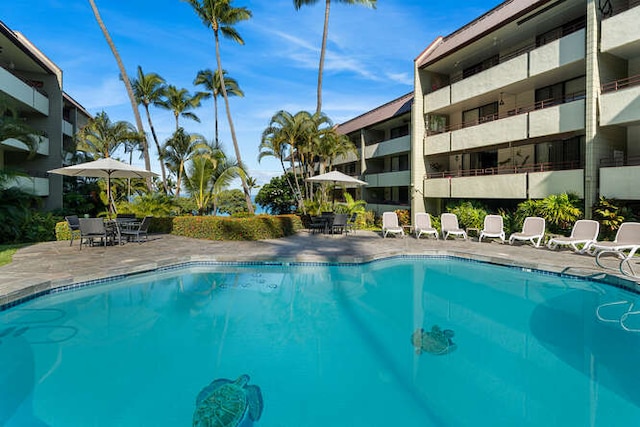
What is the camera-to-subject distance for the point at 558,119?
13.8 meters

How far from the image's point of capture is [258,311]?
7.07m

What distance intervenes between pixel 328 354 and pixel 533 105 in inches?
655

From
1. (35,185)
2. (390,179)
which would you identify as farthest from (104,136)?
(390,179)

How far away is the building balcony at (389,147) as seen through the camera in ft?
76.1

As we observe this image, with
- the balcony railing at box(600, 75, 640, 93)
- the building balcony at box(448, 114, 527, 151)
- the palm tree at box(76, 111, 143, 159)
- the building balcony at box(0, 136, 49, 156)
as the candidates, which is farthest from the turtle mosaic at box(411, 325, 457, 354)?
the palm tree at box(76, 111, 143, 159)

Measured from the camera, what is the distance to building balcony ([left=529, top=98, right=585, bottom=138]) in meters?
13.1

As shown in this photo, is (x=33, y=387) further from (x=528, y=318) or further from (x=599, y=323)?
(x=599, y=323)

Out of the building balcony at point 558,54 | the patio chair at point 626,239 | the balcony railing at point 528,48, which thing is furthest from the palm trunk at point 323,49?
the patio chair at point 626,239

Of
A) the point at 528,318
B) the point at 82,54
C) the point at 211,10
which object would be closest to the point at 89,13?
the point at 82,54

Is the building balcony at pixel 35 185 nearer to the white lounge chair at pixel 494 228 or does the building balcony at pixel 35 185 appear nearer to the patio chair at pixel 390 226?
the patio chair at pixel 390 226

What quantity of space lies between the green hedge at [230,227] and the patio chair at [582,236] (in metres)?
10.9

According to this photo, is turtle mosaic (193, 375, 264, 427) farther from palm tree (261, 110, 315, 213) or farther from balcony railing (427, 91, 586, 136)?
palm tree (261, 110, 315, 213)

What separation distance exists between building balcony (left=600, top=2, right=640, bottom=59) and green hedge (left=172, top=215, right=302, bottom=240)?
569 inches

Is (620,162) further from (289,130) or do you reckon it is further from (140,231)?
(140,231)
